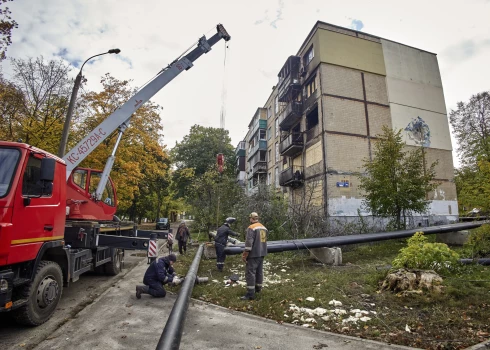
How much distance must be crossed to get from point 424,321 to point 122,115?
30.0 feet

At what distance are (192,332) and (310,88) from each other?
2164 centimetres

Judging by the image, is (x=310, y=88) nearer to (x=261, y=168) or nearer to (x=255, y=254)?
(x=261, y=168)

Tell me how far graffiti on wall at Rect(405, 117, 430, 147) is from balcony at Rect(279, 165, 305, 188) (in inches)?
340

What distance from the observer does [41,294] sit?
464cm

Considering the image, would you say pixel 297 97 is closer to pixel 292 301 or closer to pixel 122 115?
pixel 122 115

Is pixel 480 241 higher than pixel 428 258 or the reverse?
higher

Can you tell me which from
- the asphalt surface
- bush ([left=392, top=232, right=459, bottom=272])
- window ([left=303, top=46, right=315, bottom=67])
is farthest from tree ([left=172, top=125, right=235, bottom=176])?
the asphalt surface

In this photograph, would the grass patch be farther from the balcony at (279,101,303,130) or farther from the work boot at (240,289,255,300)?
the balcony at (279,101,303,130)

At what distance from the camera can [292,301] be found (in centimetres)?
564

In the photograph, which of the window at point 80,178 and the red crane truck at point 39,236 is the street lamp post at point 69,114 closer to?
A: the window at point 80,178

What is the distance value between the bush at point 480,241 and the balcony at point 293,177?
1472cm

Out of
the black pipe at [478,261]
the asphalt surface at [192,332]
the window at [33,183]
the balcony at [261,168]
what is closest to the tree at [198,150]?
the balcony at [261,168]

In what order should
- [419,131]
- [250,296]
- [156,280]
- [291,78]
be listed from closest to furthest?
[250,296] → [156,280] → [419,131] → [291,78]

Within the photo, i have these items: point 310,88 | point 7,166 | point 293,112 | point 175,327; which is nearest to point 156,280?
point 175,327
